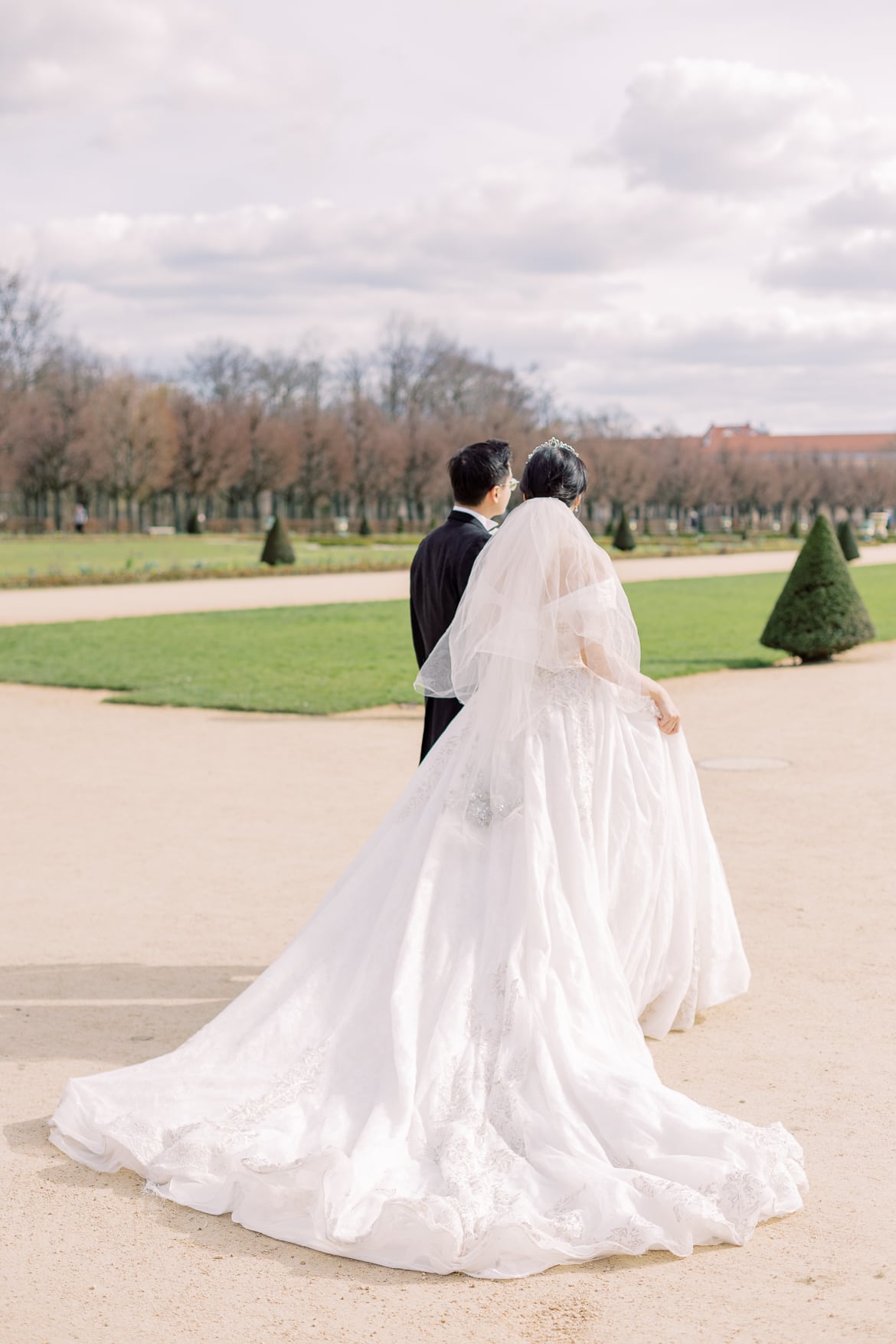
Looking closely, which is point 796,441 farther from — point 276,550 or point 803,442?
point 276,550

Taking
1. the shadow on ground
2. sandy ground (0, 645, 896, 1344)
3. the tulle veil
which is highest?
the tulle veil

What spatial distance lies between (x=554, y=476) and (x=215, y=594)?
23.5 metres

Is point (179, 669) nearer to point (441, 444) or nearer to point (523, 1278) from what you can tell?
point (523, 1278)

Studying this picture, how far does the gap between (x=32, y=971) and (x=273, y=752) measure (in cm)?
467

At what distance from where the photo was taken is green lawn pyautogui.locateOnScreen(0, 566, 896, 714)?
1253cm

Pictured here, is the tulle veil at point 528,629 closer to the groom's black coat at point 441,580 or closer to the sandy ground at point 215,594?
the groom's black coat at point 441,580

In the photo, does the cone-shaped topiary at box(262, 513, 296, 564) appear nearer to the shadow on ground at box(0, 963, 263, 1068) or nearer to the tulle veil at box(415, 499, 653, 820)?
the shadow on ground at box(0, 963, 263, 1068)

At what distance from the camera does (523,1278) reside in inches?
110

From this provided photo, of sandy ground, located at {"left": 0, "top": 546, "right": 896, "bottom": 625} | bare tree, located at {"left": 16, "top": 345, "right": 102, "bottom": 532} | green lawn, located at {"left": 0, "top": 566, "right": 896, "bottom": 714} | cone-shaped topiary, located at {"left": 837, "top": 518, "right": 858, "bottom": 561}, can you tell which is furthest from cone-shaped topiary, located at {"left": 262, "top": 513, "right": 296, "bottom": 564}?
bare tree, located at {"left": 16, "top": 345, "right": 102, "bottom": 532}

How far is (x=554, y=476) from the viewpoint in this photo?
3.84 m

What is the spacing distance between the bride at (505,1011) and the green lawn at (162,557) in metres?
26.4

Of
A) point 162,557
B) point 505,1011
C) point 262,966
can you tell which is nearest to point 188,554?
point 162,557

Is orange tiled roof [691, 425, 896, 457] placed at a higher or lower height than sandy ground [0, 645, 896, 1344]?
higher

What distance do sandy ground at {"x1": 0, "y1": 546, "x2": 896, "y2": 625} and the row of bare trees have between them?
11716 mm
